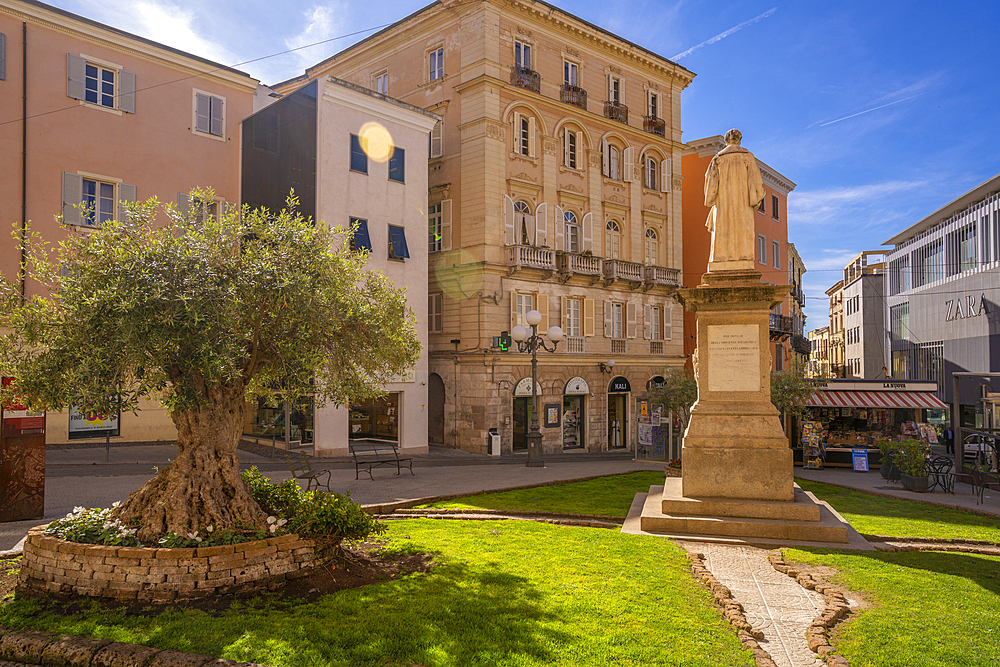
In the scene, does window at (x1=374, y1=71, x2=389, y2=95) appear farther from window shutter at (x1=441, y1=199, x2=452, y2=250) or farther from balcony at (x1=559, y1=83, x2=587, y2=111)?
balcony at (x1=559, y1=83, x2=587, y2=111)

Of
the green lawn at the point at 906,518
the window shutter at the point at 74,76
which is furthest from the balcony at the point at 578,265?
the window shutter at the point at 74,76

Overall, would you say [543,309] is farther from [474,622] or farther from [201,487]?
[474,622]

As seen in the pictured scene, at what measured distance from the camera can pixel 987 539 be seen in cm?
1050

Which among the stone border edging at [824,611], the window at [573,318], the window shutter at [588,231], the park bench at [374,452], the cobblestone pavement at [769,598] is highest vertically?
the window shutter at [588,231]

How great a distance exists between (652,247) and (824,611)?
98.6 ft

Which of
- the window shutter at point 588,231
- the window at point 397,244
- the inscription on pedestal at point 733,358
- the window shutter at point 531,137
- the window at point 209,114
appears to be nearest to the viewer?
the inscription on pedestal at point 733,358

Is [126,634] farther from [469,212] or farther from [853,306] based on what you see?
[853,306]

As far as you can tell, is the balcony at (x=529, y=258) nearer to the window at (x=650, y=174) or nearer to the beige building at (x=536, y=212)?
the beige building at (x=536, y=212)

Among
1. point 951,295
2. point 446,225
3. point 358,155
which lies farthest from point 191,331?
point 951,295

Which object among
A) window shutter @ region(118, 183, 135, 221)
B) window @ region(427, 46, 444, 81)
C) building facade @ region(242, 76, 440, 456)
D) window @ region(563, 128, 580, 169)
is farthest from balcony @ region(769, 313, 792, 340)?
window shutter @ region(118, 183, 135, 221)

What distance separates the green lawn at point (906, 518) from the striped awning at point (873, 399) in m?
8.25

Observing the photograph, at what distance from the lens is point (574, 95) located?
31312mm

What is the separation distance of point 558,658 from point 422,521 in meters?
6.11

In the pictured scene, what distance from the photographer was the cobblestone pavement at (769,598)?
5.74 metres
